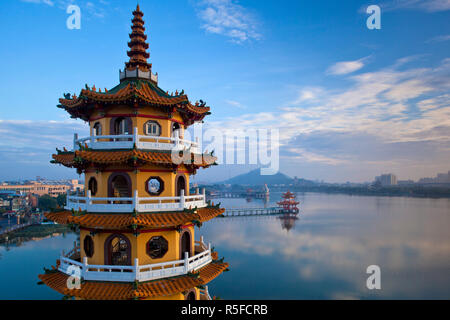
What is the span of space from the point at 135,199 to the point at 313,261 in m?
48.5

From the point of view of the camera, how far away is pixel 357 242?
6512cm

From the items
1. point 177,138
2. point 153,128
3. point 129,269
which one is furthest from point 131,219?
point 153,128

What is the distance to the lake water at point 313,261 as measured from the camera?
39312mm

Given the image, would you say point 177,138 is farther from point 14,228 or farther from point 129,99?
point 14,228

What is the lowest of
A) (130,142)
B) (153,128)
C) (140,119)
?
(130,142)

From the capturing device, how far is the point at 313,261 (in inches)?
2046

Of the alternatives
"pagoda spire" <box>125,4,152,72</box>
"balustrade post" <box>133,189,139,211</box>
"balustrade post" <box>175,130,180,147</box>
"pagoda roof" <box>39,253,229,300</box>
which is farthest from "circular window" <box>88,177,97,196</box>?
"pagoda spire" <box>125,4,152,72</box>

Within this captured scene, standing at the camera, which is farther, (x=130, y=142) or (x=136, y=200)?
(x=130, y=142)

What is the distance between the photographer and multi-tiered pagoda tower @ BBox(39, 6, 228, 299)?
34.4 feet

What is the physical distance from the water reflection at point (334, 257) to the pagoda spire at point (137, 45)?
33.1 meters

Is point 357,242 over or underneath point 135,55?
underneath
